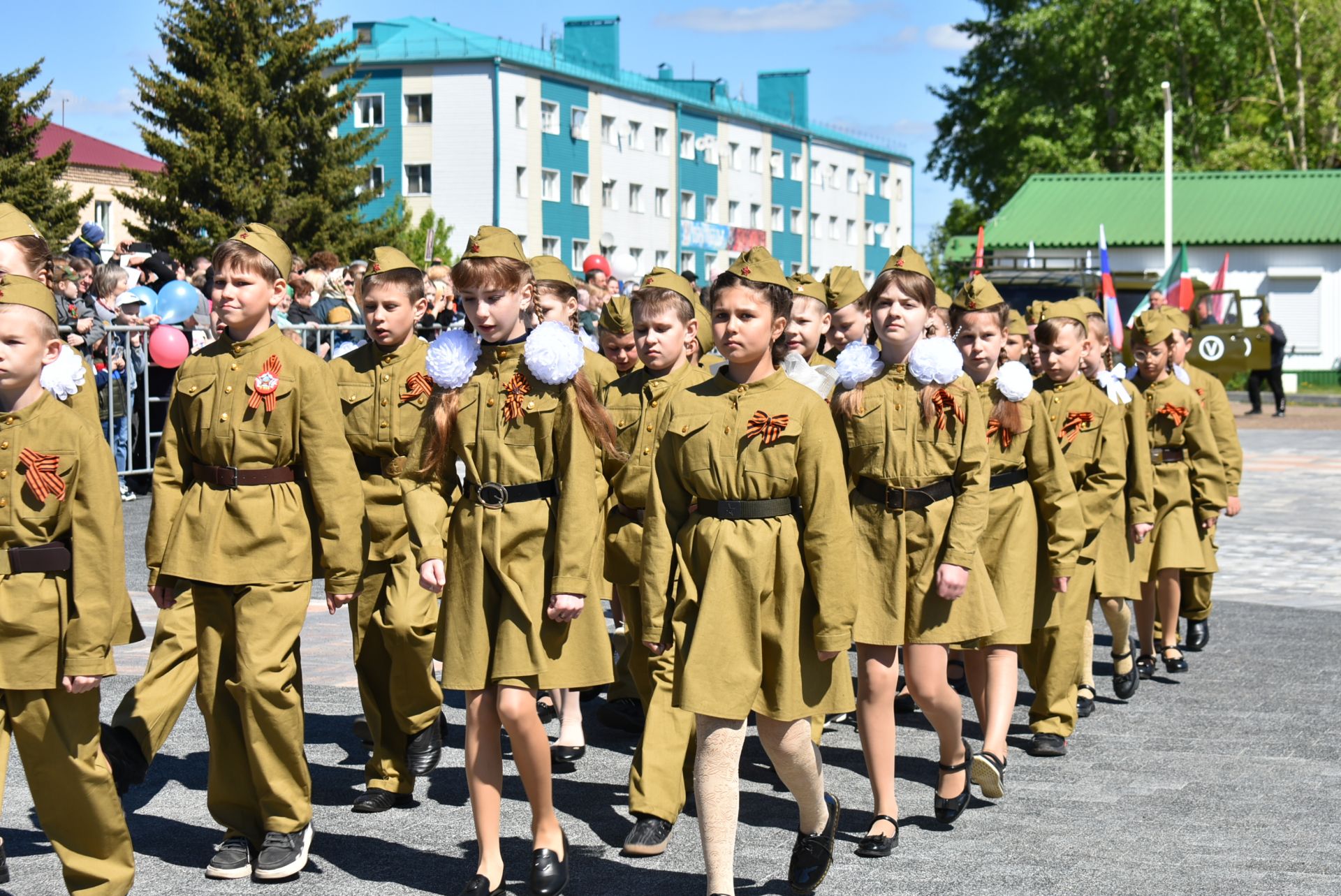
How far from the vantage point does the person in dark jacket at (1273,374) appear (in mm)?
34531

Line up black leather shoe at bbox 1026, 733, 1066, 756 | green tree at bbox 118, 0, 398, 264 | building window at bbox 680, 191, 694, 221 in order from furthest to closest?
building window at bbox 680, 191, 694, 221 → green tree at bbox 118, 0, 398, 264 → black leather shoe at bbox 1026, 733, 1066, 756

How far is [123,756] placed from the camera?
6078 mm

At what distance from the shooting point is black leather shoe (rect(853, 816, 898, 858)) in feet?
19.4

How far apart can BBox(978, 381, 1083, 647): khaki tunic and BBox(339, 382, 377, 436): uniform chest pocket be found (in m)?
2.43

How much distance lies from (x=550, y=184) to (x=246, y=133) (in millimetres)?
23300

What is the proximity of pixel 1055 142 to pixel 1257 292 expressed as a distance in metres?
8.60

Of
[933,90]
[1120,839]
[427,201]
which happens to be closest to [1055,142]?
[933,90]

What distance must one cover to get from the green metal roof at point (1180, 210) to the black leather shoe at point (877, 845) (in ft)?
150

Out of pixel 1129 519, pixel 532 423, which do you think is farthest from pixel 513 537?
pixel 1129 519

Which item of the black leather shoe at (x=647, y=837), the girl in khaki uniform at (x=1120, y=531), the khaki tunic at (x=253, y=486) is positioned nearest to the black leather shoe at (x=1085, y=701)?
the girl in khaki uniform at (x=1120, y=531)

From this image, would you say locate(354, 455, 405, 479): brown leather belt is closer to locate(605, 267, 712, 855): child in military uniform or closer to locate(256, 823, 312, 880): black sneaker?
locate(605, 267, 712, 855): child in military uniform

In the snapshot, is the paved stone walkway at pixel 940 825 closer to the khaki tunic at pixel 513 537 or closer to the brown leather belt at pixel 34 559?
the khaki tunic at pixel 513 537

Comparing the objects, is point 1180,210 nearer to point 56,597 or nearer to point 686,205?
point 686,205

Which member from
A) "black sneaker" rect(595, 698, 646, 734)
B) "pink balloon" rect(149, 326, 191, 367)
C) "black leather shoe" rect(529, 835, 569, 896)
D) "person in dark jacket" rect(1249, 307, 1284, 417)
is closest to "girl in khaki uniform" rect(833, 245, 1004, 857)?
"black leather shoe" rect(529, 835, 569, 896)
